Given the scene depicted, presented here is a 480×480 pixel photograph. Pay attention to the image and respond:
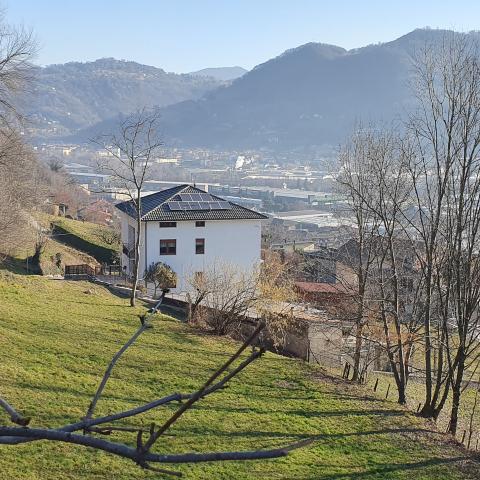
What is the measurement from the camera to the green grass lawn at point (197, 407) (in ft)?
31.3

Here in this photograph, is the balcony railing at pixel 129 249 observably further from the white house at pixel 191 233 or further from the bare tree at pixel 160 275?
the bare tree at pixel 160 275

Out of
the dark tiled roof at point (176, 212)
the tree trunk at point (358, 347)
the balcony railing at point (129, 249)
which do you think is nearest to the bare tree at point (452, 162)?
the tree trunk at point (358, 347)

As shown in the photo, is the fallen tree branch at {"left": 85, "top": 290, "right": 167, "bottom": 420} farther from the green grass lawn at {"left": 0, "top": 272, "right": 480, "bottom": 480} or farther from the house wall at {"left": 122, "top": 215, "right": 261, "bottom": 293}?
the house wall at {"left": 122, "top": 215, "right": 261, "bottom": 293}

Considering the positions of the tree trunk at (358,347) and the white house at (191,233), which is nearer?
the tree trunk at (358,347)

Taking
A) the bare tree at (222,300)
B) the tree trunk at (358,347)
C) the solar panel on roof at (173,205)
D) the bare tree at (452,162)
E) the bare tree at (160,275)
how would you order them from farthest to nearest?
the solar panel on roof at (173,205)
the bare tree at (160,275)
the bare tree at (222,300)
the tree trunk at (358,347)
the bare tree at (452,162)

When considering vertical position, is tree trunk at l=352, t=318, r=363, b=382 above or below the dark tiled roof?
below

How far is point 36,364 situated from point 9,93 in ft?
27.5

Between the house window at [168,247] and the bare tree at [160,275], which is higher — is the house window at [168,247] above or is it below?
above

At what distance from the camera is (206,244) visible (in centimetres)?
3078

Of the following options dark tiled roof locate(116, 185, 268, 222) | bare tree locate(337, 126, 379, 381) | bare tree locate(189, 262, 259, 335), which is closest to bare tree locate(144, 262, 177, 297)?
dark tiled roof locate(116, 185, 268, 222)

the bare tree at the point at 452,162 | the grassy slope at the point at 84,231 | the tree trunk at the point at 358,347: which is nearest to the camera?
the bare tree at the point at 452,162

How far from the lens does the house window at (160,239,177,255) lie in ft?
97.4

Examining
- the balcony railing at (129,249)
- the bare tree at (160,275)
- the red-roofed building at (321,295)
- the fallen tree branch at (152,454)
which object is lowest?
the red-roofed building at (321,295)

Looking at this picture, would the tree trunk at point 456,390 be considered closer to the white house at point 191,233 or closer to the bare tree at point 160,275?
the bare tree at point 160,275
